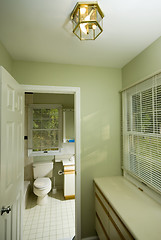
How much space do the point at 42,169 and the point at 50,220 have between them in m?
1.10

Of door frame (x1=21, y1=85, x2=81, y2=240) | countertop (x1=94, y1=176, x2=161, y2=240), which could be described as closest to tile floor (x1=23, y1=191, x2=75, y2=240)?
door frame (x1=21, y1=85, x2=81, y2=240)

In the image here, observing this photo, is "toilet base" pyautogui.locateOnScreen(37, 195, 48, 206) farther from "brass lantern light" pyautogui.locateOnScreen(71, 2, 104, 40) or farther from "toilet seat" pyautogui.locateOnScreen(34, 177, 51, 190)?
"brass lantern light" pyautogui.locateOnScreen(71, 2, 104, 40)

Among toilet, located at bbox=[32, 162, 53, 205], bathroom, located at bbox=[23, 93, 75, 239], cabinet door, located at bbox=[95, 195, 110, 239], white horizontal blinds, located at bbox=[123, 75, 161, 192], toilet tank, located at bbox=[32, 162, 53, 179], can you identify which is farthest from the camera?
toilet tank, located at bbox=[32, 162, 53, 179]

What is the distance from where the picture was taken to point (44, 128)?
3.64 metres

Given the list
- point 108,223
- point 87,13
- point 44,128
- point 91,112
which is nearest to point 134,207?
point 108,223

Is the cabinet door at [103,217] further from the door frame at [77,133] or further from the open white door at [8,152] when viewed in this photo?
the open white door at [8,152]

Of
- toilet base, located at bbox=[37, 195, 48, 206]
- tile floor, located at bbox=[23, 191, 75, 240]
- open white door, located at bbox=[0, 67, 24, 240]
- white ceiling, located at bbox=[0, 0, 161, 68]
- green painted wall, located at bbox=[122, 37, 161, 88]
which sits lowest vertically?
tile floor, located at bbox=[23, 191, 75, 240]

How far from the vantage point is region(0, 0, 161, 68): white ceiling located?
1.10 meters

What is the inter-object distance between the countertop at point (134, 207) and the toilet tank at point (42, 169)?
5.55ft

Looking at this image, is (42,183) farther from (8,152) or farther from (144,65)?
(144,65)

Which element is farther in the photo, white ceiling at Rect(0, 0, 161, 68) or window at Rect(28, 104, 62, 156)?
window at Rect(28, 104, 62, 156)

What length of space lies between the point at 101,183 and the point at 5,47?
82.6 inches

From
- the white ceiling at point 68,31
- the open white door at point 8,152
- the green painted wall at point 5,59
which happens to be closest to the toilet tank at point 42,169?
the open white door at point 8,152

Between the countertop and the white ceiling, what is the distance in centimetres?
171
